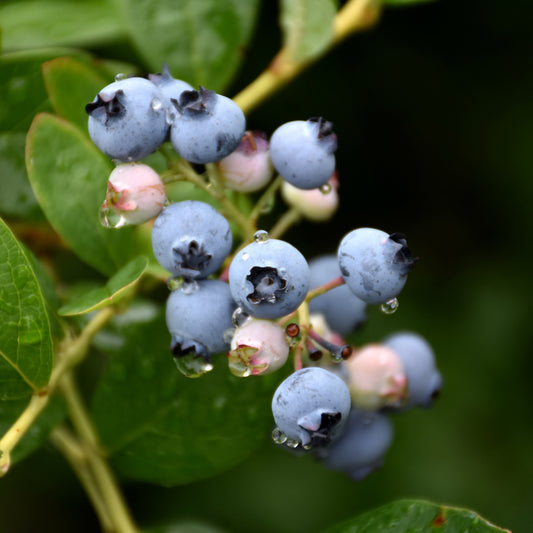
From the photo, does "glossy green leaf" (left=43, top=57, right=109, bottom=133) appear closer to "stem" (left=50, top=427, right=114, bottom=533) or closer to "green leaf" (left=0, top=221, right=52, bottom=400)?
"green leaf" (left=0, top=221, right=52, bottom=400)

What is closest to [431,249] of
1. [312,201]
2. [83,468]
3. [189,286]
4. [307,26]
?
[307,26]

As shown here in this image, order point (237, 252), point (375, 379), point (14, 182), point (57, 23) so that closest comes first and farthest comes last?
1. point (237, 252)
2. point (375, 379)
3. point (14, 182)
4. point (57, 23)

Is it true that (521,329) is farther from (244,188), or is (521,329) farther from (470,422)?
(244,188)

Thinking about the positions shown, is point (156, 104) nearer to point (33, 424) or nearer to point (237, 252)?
point (237, 252)

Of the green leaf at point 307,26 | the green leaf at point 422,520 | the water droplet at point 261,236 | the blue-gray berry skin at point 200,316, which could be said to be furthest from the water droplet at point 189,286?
the green leaf at point 307,26

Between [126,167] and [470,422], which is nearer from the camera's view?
[126,167]

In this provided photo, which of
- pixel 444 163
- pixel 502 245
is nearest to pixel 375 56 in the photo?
pixel 444 163

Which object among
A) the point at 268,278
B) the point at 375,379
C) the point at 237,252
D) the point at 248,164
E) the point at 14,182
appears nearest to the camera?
the point at 268,278
